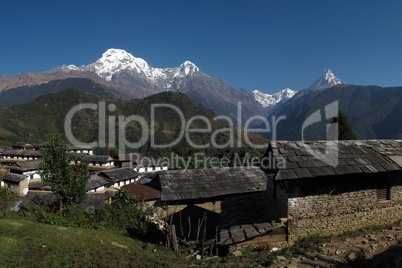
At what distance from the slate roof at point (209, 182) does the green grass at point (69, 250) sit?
7.19 metres

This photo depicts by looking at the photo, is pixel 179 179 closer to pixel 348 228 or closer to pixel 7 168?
pixel 348 228

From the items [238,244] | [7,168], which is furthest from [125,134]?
[238,244]

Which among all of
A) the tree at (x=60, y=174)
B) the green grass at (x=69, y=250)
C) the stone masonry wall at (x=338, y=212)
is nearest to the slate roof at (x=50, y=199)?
the tree at (x=60, y=174)

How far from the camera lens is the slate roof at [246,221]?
11.8 metres

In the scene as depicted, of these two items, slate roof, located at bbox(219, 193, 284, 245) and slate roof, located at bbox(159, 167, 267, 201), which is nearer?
slate roof, located at bbox(219, 193, 284, 245)

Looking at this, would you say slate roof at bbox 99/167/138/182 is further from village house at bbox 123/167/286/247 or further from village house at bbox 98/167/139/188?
village house at bbox 123/167/286/247

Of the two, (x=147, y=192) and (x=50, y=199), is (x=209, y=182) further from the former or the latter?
(x=50, y=199)

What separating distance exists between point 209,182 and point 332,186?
35.1ft

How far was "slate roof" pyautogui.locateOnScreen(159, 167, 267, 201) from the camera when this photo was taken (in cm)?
1995

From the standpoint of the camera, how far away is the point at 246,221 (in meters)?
12.9

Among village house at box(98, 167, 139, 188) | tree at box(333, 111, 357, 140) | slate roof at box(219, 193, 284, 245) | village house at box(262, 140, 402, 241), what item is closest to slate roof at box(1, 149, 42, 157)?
village house at box(98, 167, 139, 188)

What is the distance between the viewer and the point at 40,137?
130 m

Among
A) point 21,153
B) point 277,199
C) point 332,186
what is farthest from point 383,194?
point 21,153

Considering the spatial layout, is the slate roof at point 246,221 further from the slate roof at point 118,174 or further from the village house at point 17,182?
the village house at point 17,182
